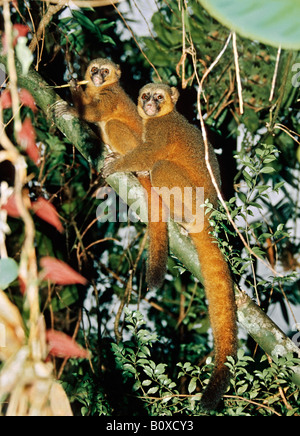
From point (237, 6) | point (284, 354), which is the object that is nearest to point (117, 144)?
point (284, 354)

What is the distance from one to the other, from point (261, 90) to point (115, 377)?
364 centimetres

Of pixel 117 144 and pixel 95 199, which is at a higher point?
pixel 117 144

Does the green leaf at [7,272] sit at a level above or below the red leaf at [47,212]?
above

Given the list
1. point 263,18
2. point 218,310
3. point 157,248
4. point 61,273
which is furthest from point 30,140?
point 263,18

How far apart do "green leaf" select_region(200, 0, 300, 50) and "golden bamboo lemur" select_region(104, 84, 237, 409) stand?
205 centimetres

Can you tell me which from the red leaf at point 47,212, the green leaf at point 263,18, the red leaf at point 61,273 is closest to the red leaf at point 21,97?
the red leaf at point 47,212

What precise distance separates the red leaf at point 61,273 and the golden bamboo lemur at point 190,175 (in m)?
1.59

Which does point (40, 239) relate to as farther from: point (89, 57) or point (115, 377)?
point (89, 57)

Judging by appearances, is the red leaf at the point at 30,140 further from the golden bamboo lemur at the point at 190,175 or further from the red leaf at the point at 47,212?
the golden bamboo lemur at the point at 190,175

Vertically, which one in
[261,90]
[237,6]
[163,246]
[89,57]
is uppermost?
[237,6]

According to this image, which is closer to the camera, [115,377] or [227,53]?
[115,377]

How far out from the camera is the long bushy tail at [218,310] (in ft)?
7.71

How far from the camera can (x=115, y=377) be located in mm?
3172

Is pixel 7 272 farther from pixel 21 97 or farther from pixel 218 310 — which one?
pixel 21 97
